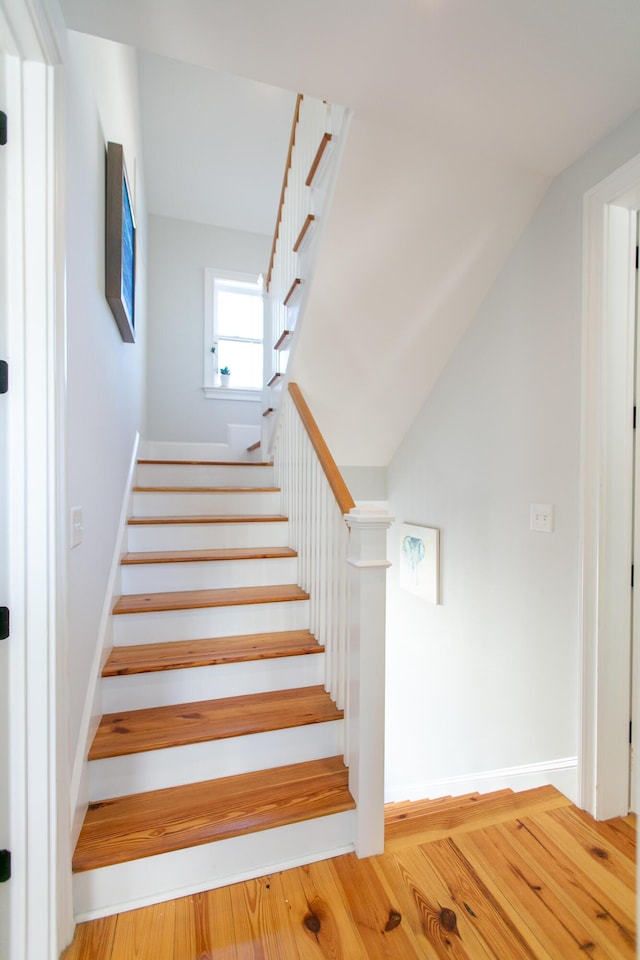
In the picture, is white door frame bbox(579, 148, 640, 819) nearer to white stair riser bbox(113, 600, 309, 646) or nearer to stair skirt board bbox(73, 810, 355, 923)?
stair skirt board bbox(73, 810, 355, 923)

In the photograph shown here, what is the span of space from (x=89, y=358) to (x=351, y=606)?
1230 millimetres

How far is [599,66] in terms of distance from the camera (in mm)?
1332

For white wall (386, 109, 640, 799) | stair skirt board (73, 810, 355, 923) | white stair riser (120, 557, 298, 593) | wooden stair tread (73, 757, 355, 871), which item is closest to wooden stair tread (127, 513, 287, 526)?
white stair riser (120, 557, 298, 593)

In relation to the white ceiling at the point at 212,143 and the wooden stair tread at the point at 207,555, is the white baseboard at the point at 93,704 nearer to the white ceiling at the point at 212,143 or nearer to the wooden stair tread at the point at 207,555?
the wooden stair tread at the point at 207,555

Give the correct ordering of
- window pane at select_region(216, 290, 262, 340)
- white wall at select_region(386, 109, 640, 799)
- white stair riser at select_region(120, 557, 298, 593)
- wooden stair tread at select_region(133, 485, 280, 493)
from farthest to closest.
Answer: window pane at select_region(216, 290, 262, 340) → wooden stair tread at select_region(133, 485, 280, 493) → white stair riser at select_region(120, 557, 298, 593) → white wall at select_region(386, 109, 640, 799)

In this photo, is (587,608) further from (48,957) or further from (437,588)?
(48,957)

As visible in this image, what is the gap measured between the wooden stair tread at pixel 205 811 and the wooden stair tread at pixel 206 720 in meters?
0.16

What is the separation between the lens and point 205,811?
1360 millimetres

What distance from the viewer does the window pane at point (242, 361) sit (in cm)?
456

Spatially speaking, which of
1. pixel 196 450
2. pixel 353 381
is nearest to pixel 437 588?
pixel 353 381

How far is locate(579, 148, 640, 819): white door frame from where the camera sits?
1628 mm

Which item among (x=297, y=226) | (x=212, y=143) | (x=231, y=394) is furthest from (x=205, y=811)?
(x=212, y=143)

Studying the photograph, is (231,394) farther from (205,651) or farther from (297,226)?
(205,651)

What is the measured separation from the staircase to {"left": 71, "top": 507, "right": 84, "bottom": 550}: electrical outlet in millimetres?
571
